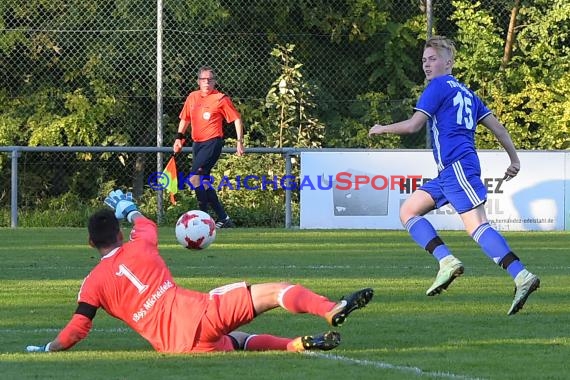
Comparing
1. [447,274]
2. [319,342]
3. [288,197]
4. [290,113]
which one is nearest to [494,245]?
[447,274]

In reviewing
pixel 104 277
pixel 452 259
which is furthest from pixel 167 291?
pixel 452 259

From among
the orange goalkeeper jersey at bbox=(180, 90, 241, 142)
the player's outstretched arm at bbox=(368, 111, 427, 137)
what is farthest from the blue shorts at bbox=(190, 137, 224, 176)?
the player's outstretched arm at bbox=(368, 111, 427, 137)

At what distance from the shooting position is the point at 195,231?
9.78 meters

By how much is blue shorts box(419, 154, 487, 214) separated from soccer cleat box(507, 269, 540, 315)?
0.84 metres

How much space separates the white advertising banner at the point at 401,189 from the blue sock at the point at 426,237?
10286 mm

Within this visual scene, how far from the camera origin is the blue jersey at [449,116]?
923cm

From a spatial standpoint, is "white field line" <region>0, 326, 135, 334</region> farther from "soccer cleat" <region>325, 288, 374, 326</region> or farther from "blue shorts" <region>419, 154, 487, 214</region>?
"blue shorts" <region>419, 154, 487, 214</region>

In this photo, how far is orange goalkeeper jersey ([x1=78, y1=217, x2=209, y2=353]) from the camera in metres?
7.08

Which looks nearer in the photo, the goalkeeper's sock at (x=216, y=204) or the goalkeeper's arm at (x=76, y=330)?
the goalkeeper's arm at (x=76, y=330)

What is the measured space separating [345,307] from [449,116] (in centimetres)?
290

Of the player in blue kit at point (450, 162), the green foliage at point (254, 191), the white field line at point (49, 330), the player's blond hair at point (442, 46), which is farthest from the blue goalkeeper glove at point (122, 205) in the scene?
the green foliage at point (254, 191)

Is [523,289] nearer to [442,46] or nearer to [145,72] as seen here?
[442,46]

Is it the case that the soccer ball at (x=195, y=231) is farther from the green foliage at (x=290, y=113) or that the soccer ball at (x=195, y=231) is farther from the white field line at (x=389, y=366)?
the green foliage at (x=290, y=113)

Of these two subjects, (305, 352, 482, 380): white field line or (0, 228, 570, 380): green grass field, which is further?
(0, 228, 570, 380): green grass field
